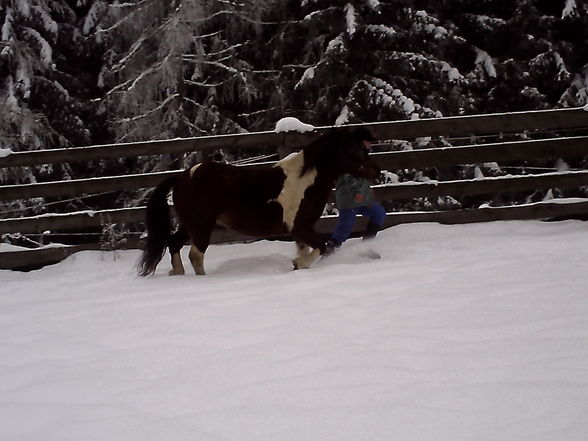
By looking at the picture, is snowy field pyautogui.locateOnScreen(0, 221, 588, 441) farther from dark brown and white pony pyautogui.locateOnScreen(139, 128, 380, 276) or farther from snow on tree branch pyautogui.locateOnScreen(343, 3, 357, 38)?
snow on tree branch pyautogui.locateOnScreen(343, 3, 357, 38)

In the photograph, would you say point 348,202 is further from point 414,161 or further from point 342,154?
point 414,161

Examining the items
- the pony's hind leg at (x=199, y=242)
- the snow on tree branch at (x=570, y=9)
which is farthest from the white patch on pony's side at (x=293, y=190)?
the snow on tree branch at (x=570, y=9)

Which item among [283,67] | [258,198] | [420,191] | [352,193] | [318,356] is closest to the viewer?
[318,356]

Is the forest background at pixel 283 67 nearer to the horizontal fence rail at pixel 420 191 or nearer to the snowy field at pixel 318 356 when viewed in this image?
the horizontal fence rail at pixel 420 191

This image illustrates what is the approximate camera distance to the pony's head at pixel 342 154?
5047mm

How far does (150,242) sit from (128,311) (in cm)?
160

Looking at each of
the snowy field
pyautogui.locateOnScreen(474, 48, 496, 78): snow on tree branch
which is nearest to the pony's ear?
the snowy field

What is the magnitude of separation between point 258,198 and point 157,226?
38.5 inches

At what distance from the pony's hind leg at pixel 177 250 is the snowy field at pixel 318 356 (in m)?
0.83

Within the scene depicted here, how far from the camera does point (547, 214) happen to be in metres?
6.11

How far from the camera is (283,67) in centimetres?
1087

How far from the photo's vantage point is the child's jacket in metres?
5.25

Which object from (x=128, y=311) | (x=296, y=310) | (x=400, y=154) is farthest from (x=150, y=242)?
(x=400, y=154)

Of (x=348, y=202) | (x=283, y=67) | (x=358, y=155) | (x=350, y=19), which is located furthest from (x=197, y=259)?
(x=283, y=67)
